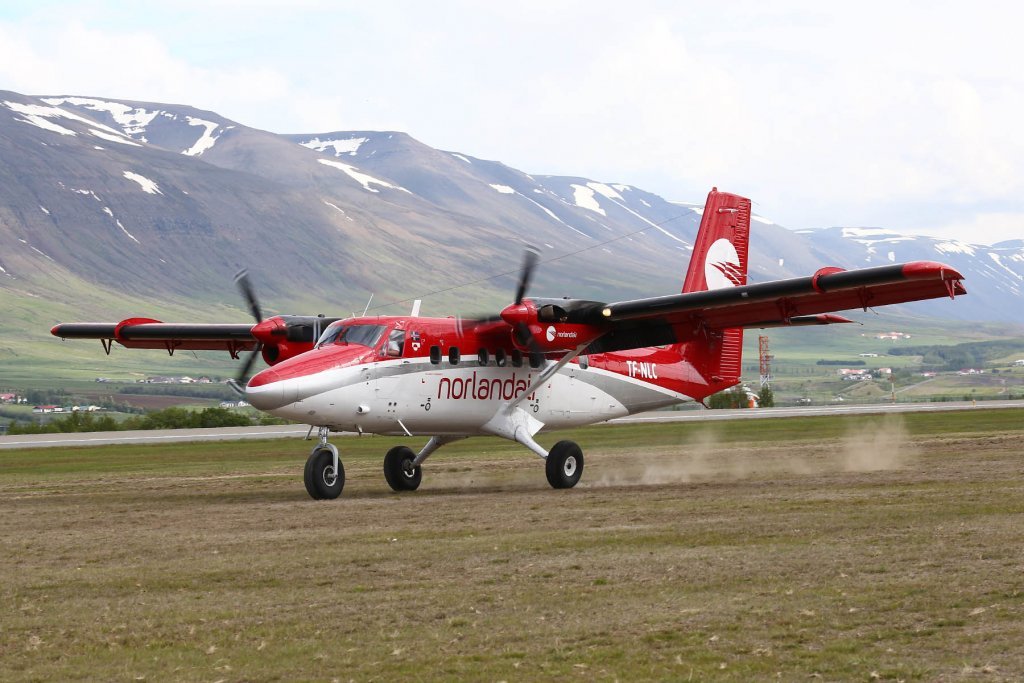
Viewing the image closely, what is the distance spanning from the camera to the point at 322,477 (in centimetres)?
2711

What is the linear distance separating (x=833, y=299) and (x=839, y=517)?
8.77 meters

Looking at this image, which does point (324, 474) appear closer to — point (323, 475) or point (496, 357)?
point (323, 475)

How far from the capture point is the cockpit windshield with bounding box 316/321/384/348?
27.9 meters

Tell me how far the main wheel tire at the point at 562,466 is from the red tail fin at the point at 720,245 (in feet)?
23.0

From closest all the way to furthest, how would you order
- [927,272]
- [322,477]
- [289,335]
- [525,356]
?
[927,272] < [322,477] < [525,356] < [289,335]

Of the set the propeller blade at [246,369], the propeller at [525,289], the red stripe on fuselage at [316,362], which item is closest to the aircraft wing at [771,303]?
the propeller at [525,289]

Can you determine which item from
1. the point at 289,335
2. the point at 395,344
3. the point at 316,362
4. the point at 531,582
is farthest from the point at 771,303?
the point at 531,582

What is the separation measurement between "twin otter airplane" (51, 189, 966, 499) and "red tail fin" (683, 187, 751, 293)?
6cm

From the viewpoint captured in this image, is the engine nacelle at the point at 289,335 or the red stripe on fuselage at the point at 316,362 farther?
the engine nacelle at the point at 289,335

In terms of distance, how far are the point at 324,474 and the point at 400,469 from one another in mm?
3182

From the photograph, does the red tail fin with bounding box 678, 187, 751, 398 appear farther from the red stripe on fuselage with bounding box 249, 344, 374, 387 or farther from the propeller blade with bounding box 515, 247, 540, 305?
the red stripe on fuselage with bounding box 249, 344, 374, 387

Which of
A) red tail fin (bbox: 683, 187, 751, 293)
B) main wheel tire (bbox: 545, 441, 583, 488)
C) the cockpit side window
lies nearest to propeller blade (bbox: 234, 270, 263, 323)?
the cockpit side window

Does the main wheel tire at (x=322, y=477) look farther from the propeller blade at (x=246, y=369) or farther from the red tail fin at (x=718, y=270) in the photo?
the red tail fin at (x=718, y=270)

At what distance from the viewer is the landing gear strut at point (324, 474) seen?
27.0m
